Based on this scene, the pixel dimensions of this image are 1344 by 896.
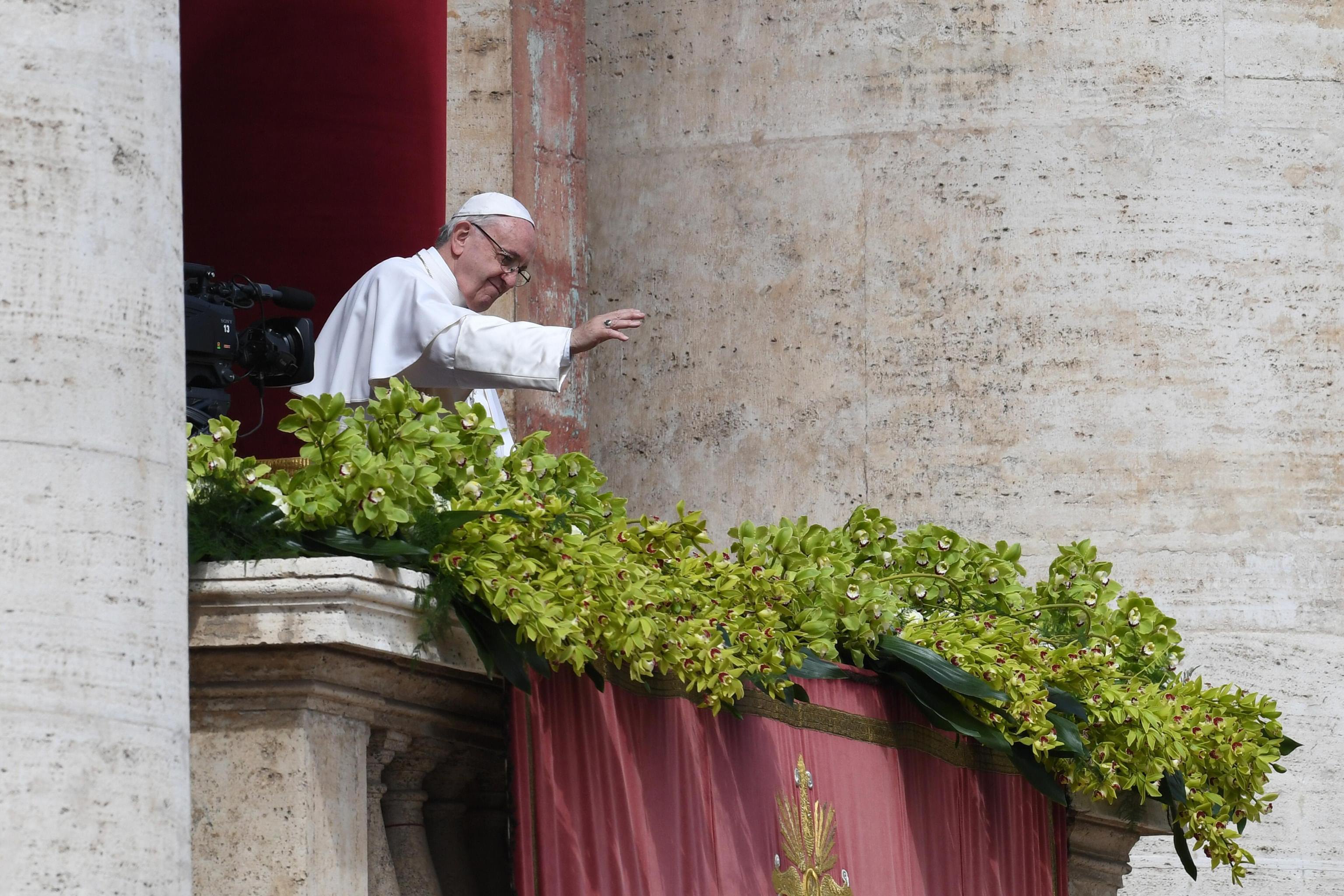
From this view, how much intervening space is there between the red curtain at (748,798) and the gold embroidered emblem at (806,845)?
0.9 inches

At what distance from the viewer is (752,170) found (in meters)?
7.92

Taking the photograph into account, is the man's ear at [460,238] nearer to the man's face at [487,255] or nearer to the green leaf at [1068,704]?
the man's face at [487,255]

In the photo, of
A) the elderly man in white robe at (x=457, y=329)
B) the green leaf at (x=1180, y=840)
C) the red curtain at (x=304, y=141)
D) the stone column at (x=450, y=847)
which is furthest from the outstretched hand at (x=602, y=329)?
the red curtain at (x=304, y=141)

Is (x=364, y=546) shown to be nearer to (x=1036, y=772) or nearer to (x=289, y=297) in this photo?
(x=289, y=297)

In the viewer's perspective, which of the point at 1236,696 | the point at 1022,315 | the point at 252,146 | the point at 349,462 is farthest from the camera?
the point at 1022,315

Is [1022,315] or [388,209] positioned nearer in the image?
[388,209]

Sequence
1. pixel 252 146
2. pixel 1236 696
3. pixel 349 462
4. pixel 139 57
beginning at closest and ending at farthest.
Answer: pixel 139 57
pixel 349 462
pixel 1236 696
pixel 252 146

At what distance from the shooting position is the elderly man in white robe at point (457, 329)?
451 cm

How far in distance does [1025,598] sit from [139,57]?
284cm

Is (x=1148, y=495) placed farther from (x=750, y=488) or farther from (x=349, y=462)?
(x=349, y=462)

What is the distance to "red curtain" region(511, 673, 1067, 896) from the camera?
364cm

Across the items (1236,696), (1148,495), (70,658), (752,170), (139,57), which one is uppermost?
(752,170)

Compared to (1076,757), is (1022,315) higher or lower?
higher

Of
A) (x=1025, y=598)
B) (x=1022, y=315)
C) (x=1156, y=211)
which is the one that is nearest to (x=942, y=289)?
(x=1022, y=315)
